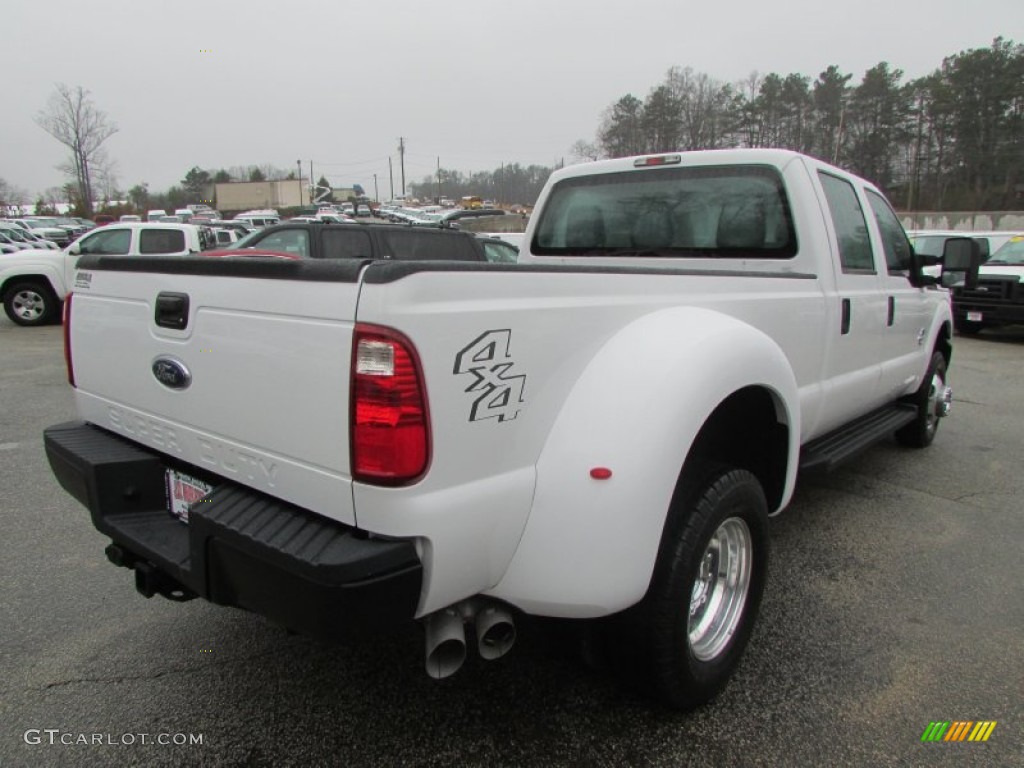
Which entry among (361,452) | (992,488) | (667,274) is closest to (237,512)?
(361,452)

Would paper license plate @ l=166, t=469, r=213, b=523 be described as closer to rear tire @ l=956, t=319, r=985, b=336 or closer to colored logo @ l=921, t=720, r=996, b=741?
colored logo @ l=921, t=720, r=996, b=741

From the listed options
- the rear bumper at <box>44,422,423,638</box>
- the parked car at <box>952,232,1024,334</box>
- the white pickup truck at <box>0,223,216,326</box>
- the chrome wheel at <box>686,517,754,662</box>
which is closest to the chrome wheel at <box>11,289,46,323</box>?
the white pickup truck at <box>0,223,216,326</box>

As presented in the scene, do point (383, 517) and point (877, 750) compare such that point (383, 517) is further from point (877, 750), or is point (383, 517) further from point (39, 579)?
point (39, 579)

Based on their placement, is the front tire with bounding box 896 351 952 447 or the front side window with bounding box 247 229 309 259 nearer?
the front tire with bounding box 896 351 952 447

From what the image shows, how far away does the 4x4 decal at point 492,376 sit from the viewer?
1.68 meters

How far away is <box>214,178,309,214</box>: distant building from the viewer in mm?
89375

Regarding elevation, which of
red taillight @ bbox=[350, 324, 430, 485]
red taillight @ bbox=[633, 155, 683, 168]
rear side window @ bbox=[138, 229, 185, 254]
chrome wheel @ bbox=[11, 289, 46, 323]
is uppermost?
red taillight @ bbox=[633, 155, 683, 168]

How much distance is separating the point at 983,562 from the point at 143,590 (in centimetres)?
385

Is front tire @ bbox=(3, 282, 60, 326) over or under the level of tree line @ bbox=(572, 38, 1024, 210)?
under

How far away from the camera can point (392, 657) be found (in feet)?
8.80

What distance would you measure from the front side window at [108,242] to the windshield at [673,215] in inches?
425

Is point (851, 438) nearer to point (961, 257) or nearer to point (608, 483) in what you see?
point (961, 257)

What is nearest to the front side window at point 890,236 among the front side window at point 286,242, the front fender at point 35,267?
the front side window at point 286,242

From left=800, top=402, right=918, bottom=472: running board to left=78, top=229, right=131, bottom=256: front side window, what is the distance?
12.3m
